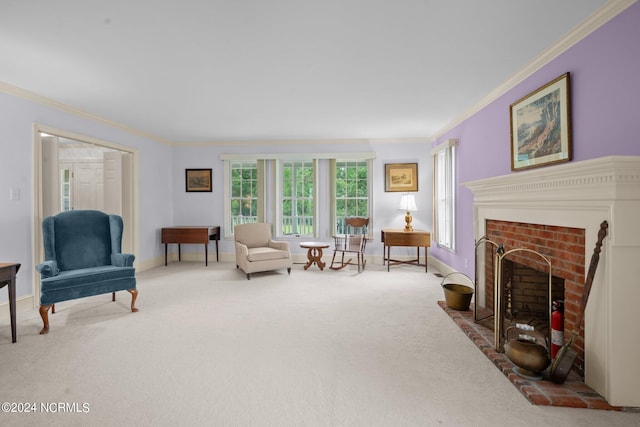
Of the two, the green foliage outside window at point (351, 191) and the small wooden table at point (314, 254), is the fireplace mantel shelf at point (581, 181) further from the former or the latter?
the green foliage outside window at point (351, 191)

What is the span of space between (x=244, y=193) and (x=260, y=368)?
4.98 m

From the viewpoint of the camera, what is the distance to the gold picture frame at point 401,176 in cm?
636

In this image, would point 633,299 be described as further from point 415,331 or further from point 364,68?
point 364,68

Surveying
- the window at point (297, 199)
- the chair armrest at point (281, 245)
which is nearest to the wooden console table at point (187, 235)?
the chair armrest at point (281, 245)

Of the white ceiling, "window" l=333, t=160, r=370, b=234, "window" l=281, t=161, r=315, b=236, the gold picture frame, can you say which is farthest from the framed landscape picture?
"window" l=281, t=161, r=315, b=236

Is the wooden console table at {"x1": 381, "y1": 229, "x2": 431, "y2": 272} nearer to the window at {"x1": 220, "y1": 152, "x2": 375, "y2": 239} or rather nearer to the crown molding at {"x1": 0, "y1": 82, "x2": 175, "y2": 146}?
the window at {"x1": 220, "y1": 152, "x2": 375, "y2": 239}

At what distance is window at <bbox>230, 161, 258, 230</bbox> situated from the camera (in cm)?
687

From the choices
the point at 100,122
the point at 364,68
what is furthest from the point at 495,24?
the point at 100,122

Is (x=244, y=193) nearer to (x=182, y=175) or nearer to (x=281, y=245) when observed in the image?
(x=182, y=175)

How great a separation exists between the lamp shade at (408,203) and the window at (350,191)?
816 millimetres

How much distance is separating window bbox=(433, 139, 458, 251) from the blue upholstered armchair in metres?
4.61

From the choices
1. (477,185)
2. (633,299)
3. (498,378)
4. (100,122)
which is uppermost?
(100,122)

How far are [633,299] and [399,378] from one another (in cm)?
149

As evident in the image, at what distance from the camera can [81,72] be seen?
3.19 m
